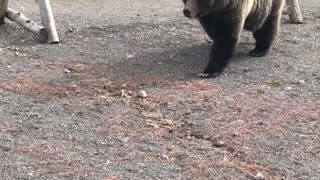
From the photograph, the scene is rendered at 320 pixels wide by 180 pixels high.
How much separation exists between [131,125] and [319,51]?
367 centimetres

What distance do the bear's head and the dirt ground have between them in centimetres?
70

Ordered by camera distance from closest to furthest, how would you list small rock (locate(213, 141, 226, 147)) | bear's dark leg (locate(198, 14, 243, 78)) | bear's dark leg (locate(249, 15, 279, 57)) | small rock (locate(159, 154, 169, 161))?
small rock (locate(159, 154, 169, 161))
small rock (locate(213, 141, 226, 147))
bear's dark leg (locate(198, 14, 243, 78))
bear's dark leg (locate(249, 15, 279, 57))

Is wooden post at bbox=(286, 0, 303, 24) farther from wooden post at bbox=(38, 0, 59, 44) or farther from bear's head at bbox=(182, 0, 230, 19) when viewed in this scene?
wooden post at bbox=(38, 0, 59, 44)

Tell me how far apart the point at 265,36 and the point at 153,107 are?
2651mm

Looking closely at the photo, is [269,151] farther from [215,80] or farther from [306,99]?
[215,80]

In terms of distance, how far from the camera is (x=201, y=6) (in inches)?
276

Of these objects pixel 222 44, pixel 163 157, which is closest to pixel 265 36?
pixel 222 44

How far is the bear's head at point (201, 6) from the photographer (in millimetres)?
6988

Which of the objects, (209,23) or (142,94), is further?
(209,23)

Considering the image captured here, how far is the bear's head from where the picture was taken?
699cm

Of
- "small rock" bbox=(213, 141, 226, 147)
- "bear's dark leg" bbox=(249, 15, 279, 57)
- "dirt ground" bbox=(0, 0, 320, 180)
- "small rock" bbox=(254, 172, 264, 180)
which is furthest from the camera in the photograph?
"bear's dark leg" bbox=(249, 15, 279, 57)

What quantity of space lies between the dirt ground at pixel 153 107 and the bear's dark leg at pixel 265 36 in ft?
0.54

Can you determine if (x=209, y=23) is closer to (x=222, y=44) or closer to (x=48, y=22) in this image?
(x=222, y=44)

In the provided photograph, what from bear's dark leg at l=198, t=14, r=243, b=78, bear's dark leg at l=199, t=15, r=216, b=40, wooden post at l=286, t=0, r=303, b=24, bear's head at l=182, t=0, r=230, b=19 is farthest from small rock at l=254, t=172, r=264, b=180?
wooden post at l=286, t=0, r=303, b=24
